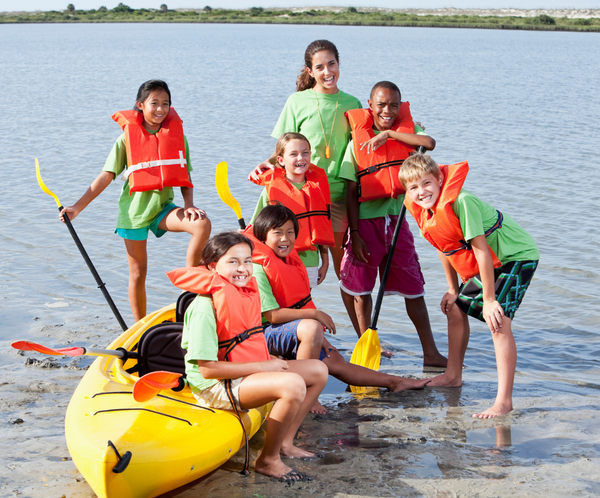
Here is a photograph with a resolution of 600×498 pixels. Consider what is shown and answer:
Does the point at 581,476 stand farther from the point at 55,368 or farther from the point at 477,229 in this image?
the point at 55,368

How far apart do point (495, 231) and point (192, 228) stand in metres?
1.83

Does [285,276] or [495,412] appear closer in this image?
[285,276]

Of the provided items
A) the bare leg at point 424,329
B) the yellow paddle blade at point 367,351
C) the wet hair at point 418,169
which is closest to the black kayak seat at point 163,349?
the yellow paddle blade at point 367,351

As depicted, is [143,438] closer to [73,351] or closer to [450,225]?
[73,351]

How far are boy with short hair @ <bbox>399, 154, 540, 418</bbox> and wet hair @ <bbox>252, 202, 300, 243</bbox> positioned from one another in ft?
2.22

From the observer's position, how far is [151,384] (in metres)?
2.89

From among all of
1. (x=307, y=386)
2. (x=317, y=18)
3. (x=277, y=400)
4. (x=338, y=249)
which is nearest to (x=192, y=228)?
(x=338, y=249)

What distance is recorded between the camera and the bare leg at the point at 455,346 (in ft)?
13.1

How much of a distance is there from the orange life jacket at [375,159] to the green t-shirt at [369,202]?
4cm

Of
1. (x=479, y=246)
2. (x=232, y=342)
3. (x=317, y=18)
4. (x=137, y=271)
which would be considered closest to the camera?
(x=232, y=342)

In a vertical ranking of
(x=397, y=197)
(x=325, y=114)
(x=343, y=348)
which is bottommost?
(x=343, y=348)

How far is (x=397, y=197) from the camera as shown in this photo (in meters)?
4.39

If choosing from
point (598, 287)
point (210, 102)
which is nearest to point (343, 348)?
point (598, 287)

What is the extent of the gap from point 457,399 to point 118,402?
6.66 ft
